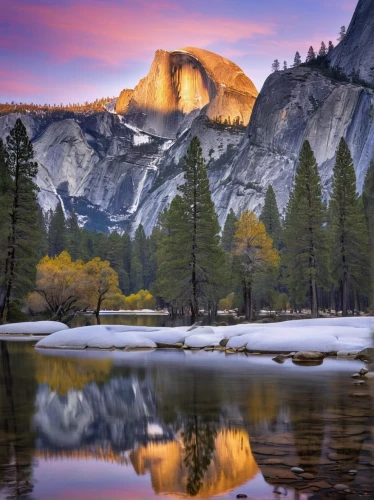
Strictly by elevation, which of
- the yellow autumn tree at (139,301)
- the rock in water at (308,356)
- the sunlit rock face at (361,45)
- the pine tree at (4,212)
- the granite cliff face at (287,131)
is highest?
the sunlit rock face at (361,45)

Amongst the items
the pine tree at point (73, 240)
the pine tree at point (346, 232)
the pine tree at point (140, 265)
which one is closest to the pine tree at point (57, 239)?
the pine tree at point (73, 240)

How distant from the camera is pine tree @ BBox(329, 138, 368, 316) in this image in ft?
172

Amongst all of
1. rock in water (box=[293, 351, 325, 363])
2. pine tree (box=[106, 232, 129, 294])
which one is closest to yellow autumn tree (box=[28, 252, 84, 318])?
rock in water (box=[293, 351, 325, 363])

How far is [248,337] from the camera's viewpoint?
27812mm

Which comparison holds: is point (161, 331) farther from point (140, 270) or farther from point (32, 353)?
point (140, 270)

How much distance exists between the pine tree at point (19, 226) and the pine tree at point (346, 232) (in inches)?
1106

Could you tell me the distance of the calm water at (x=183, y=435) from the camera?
651cm

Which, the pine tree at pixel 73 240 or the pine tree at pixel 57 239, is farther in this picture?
the pine tree at pixel 57 239

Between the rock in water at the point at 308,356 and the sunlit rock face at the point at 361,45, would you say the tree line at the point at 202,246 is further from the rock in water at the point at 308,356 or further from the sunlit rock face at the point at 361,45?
the sunlit rock face at the point at 361,45

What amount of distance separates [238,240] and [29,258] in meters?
22.3

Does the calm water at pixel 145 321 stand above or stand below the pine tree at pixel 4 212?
below

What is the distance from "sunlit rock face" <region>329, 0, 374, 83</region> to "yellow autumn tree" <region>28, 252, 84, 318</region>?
308 ft

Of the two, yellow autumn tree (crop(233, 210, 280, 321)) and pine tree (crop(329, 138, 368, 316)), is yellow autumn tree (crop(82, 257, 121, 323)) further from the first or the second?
pine tree (crop(329, 138, 368, 316))

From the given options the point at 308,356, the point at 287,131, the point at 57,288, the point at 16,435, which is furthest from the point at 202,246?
the point at 287,131
